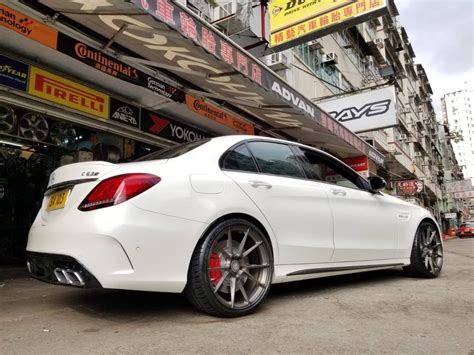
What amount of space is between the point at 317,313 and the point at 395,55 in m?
38.0

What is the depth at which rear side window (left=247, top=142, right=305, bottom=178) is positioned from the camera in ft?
11.5

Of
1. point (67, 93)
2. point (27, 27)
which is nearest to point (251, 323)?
point (27, 27)

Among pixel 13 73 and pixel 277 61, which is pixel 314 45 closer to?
pixel 277 61

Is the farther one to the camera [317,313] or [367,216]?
[367,216]

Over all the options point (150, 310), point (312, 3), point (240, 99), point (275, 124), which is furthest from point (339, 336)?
point (312, 3)

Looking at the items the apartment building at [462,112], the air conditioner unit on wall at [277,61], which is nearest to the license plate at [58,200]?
the air conditioner unit on wall at [277,61]

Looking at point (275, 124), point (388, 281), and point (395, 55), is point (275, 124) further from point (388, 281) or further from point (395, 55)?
point (395, 55)

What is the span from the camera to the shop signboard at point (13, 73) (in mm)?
4840

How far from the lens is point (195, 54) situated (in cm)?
504

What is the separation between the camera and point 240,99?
22.8ft

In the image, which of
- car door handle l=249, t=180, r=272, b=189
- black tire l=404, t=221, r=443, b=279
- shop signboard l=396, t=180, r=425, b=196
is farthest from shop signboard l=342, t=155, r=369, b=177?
shop signboard l=396, t=180, r=425, b=196

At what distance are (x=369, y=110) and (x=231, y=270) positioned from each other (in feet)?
34.4

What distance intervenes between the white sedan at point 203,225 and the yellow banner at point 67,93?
2.72 meters

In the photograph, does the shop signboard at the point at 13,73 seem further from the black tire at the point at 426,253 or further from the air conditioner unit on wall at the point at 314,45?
the air conditioner unit on wall at the point at 314,45
